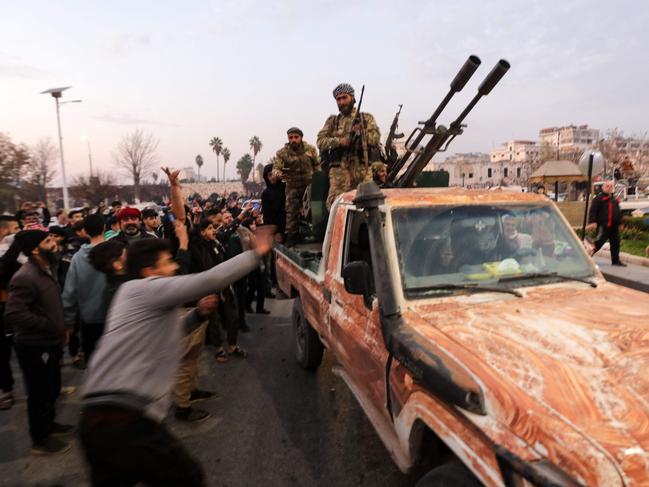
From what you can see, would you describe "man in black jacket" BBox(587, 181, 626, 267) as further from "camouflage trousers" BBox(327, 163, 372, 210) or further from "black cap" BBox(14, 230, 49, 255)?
"black cap" BBox(14, 230, 49, 255)

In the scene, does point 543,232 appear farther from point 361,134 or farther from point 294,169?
point 294,169

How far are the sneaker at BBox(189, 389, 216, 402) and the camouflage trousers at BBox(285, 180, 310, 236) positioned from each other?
3.34 m

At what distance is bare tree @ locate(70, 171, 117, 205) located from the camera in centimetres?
3384

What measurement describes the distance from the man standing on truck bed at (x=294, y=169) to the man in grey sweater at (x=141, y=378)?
464cm

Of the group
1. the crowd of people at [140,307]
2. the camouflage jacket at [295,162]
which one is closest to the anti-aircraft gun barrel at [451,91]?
the crowd of people at [140,307]

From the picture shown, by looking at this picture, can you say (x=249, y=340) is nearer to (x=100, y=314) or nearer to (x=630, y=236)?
(x=100, y=314)

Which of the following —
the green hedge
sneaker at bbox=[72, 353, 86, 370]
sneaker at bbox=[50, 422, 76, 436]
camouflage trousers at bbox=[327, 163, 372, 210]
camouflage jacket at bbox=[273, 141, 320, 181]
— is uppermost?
camouflage jacket at bbox=[273, 141, 320, 181]

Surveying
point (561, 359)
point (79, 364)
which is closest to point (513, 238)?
point (561, 359)

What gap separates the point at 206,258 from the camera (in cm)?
473

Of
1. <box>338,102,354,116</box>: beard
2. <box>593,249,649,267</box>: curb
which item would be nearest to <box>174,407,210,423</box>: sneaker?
<box>338,102,354,116</box>: beard

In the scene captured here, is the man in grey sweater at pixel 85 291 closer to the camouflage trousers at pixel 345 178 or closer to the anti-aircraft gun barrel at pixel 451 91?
the camouflage trousers at pixel 345 178

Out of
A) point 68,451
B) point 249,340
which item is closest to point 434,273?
point 68,451

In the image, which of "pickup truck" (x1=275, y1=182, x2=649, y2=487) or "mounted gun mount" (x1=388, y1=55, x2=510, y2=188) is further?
"mounted gun mount" (x1=388, y1=55, x2=510, y2=188)

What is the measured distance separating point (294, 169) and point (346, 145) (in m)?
1.52
